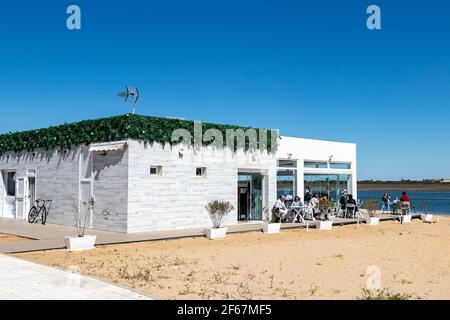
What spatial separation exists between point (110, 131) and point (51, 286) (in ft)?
29.3

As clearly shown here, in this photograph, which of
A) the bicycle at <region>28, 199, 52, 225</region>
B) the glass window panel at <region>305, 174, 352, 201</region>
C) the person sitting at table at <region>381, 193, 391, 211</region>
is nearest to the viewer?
the bicycle at <region>28, 199, 52, 225</region>

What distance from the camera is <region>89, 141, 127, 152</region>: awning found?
14945 millimetres

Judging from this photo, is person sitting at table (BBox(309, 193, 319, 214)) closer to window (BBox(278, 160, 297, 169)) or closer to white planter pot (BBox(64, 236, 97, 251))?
window (BBox(278, 160, 297, 169))

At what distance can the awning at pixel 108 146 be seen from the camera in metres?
14.9

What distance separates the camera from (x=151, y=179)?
15477 mm

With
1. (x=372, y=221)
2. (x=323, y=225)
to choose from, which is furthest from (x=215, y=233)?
(x=372, y=221)

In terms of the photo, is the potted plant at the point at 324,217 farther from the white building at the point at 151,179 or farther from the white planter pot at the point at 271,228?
the white planter pot at the point at 271,228

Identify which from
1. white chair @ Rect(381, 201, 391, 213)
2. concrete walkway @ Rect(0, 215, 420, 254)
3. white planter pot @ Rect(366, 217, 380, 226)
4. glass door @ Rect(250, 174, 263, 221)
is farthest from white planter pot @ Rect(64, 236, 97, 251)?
white chair @ Rect(381, 201, 391, 213)

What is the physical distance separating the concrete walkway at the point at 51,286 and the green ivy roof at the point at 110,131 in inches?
274

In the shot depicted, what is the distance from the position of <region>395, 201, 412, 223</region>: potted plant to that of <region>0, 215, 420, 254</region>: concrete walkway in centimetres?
550

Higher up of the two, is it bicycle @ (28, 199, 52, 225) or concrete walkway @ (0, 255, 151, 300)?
bicycle @ (28, 199, 52, 225)

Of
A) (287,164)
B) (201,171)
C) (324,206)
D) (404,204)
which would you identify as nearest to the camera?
(201,171)

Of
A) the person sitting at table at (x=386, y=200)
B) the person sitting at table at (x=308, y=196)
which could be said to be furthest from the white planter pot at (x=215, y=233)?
the person sitting at table at (x=386, y=200)

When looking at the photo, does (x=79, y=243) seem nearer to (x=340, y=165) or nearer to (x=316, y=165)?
(x=316, y=165)
